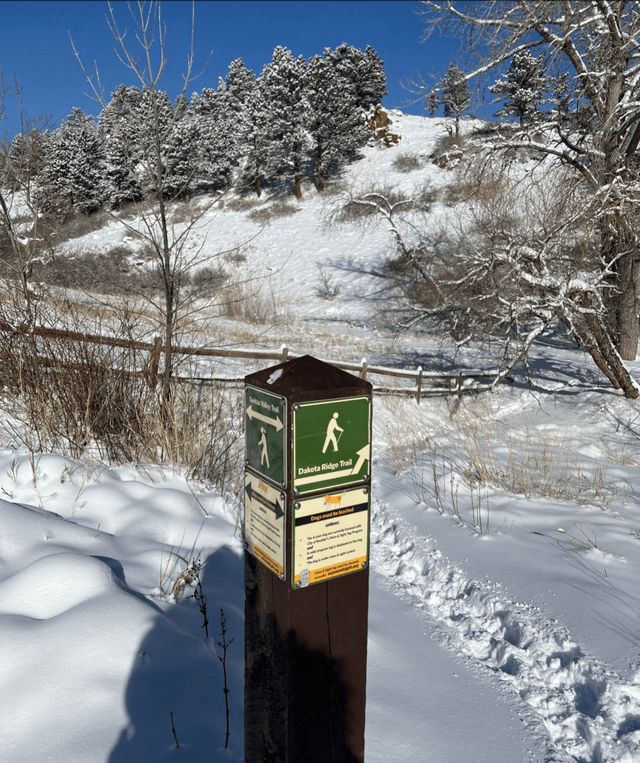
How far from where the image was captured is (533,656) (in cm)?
271

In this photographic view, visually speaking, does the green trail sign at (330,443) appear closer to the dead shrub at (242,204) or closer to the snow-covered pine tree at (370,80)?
the dead shrub at (242,204)

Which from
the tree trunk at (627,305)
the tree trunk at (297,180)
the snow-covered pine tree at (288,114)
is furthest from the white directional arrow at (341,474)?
the tree trunk at (297,180)

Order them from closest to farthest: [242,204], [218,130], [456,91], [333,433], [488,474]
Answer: [333,433] < [488,474] < [456,91] < [218,130] < [242,204]

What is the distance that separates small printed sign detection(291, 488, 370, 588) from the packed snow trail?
1537 millimetres

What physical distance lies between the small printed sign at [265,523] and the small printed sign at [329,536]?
47 mm

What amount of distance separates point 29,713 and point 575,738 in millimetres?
2166

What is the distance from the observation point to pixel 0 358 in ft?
14.4

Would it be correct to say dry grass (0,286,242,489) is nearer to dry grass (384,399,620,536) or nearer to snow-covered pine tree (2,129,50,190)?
dry grass (384,399,620,536)

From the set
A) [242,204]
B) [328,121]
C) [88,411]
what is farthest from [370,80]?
[88,411]

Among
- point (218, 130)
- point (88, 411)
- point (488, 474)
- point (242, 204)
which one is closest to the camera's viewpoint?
point (88, 411)

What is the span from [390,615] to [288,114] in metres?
35.9

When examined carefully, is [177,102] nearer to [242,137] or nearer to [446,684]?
[446,684]

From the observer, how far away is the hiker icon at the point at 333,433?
1342 mm

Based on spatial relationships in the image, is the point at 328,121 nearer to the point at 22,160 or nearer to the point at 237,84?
the point at 237,84
